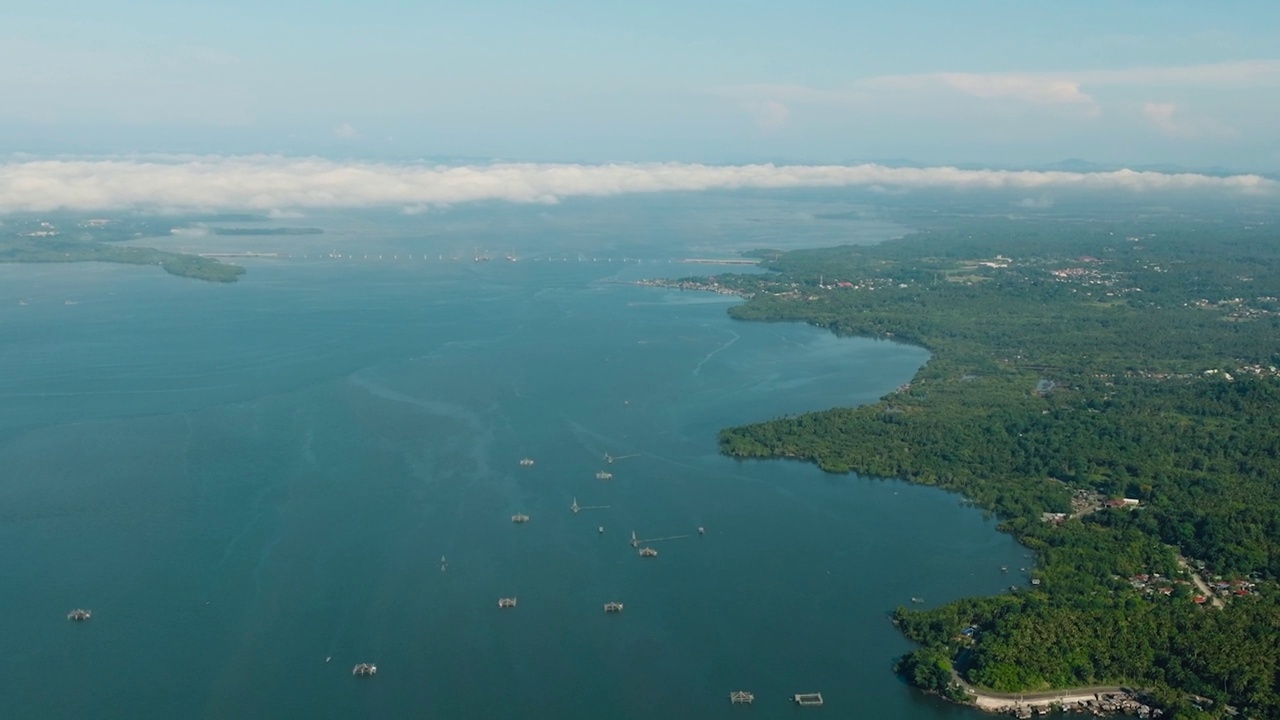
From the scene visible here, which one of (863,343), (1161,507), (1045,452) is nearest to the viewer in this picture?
(1161,507)

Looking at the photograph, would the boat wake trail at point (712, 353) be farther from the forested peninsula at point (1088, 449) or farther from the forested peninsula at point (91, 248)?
the forested peninsula at point (91, 248)

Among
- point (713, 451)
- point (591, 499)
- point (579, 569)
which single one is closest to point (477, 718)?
point (579, 569)

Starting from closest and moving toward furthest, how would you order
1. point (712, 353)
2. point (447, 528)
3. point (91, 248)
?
point (447, 528) < point (712, 353) < point (91, 248)

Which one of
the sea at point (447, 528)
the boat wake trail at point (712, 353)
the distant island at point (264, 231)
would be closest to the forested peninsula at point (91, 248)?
the distant island at point (264, 231)

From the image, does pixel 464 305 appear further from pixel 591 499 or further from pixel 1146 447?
pixel 1146 447

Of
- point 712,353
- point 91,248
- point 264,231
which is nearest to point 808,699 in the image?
point 712,353

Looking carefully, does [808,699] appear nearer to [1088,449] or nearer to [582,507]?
[582,507]
